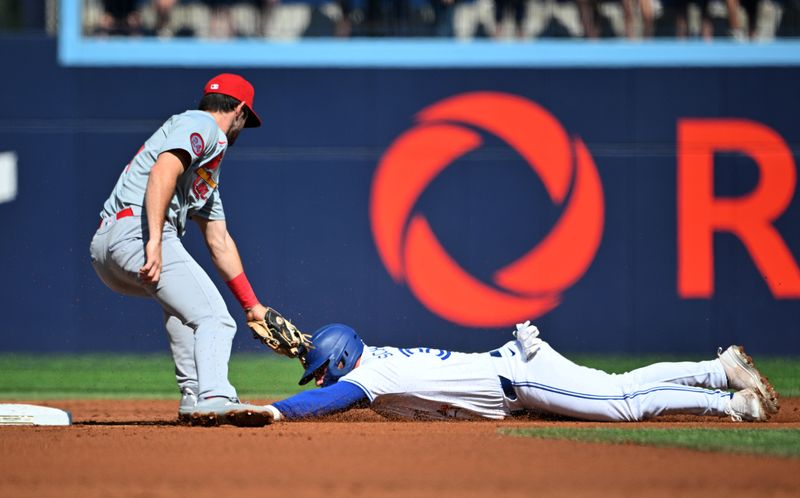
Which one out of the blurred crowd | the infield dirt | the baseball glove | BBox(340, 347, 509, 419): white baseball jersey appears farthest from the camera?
the blurred crowd

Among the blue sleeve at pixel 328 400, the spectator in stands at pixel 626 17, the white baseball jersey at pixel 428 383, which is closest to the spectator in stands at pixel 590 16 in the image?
the spectator in stands at pixel 626 17

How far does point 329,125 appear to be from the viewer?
11734 mm

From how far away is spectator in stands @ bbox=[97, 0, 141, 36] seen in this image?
11.9m

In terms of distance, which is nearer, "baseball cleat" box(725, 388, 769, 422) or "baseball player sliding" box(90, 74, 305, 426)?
"baseball player sliding" box(90, 74, 305, 426)

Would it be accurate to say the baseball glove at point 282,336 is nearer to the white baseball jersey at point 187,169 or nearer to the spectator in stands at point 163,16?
the white baseball jersey at point 187,169

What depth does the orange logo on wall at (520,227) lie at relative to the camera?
1152 cm

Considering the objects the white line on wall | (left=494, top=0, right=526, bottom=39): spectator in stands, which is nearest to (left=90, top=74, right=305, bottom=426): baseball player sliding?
the white line on wall

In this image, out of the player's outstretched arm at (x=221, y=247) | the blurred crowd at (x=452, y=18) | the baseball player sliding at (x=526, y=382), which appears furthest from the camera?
the blurred crowd at (x=452, y=18)

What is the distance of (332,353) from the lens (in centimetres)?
621

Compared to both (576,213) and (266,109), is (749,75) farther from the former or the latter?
(266,109)

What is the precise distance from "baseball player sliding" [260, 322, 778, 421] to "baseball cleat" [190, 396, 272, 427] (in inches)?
3.1

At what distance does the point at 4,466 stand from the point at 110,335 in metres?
6.26

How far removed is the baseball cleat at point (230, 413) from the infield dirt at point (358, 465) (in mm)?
71

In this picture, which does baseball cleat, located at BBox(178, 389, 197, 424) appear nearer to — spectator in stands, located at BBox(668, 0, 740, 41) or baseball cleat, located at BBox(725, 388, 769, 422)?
baseball cleat, located at BBox(725, 388, 769, 422)
